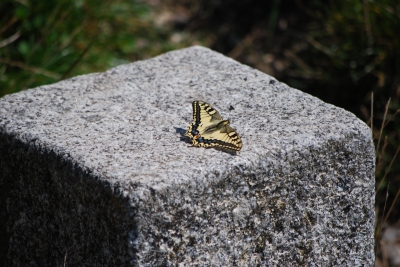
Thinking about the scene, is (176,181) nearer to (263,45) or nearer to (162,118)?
(162,118)

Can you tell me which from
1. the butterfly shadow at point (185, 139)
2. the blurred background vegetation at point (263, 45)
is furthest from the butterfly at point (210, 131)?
the blurred background vegetation at point (263, 45)

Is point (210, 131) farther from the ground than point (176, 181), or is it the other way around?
point (210, 131)

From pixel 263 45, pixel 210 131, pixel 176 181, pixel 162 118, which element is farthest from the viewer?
pixel 263 45

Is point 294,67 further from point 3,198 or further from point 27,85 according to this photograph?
point 3,198

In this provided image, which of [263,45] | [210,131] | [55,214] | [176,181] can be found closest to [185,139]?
[210,131]

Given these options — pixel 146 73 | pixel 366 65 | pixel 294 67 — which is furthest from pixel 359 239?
pixel 294 67

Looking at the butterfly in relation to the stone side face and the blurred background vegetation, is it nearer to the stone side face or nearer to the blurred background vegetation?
the stone side face
